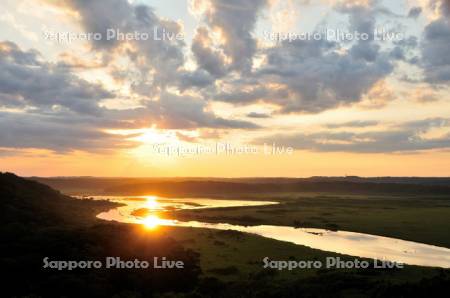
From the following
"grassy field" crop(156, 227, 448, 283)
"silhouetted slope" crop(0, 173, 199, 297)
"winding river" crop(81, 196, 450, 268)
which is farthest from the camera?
"winding river" crop(81, 196, 450, 268)

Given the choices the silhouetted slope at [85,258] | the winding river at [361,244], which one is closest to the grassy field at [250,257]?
the silhouetted slope at [85,258]

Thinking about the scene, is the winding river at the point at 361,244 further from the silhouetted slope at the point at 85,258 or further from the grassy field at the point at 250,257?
the silhouetted slope at the point at 85,258

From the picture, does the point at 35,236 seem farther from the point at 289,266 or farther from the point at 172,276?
the point at 289,266

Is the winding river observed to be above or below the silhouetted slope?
below

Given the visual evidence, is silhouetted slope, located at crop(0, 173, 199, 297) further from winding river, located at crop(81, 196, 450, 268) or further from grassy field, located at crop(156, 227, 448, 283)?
winding river, located at crop(81, 196, 450, 268)

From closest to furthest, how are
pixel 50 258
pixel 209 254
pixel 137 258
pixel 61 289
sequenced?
1. pixel 61 289
2. pixel 50 258
3. pixel 137 258
4. pixel 209 254

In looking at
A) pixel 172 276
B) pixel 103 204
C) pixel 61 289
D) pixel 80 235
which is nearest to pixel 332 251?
pixel 172 276

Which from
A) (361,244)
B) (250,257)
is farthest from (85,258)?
(361,244)

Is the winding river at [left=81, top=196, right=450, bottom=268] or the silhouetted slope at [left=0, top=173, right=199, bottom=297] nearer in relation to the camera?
the silhouetted slope at [left=0, top=173, right=199, bottom=297]

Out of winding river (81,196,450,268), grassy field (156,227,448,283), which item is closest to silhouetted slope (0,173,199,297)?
grassy field (156,227,448,283)

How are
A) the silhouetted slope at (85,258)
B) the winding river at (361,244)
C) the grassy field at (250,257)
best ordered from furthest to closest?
the winding river at (361,244) → the grassy field at (250,257) → the silhouetted slope at (85,258)

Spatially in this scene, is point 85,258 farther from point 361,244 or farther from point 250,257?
point 361,244
